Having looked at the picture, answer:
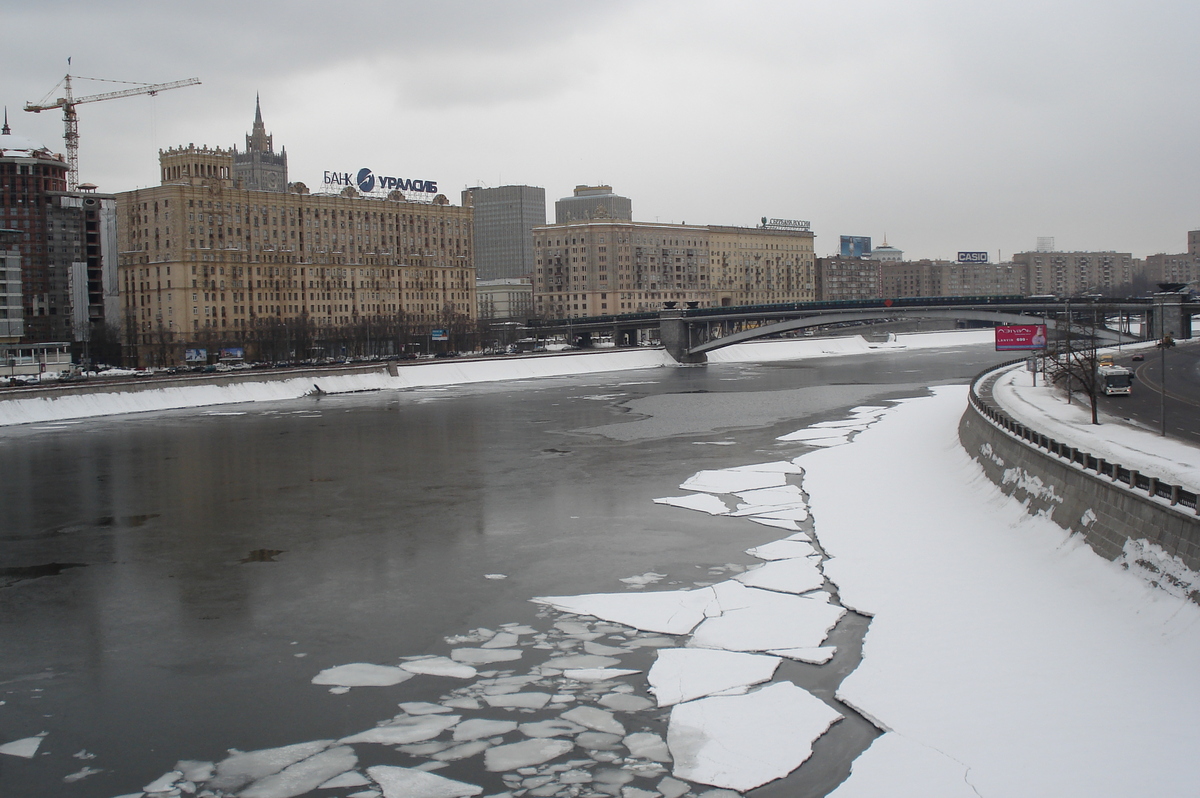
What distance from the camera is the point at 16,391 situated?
59625 millimetres

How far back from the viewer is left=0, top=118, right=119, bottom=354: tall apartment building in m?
142

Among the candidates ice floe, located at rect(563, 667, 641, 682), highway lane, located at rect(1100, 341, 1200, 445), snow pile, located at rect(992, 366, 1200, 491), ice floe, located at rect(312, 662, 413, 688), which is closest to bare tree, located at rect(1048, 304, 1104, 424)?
snow pile, located at rect(992, 366, 1200, 491)

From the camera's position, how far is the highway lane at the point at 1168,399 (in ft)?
113

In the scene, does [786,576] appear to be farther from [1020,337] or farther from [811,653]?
[1020,337]

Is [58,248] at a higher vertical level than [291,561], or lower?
higher

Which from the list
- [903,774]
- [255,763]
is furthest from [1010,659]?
[255,763]

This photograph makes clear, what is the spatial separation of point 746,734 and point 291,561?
42.1ft

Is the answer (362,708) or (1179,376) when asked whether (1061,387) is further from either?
(362,708)

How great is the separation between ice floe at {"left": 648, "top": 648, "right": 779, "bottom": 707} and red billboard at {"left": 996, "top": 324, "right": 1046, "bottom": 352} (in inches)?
2010

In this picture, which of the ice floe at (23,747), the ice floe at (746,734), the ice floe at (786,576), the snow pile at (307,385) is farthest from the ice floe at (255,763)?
the snow pile at (307,385)

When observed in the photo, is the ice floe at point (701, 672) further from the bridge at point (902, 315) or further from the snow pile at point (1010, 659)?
the bridge at point (902, 315)

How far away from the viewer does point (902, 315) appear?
4309 inches

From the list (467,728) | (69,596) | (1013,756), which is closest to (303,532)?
(69,596)

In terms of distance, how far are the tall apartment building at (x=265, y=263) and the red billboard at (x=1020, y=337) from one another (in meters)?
78.6
